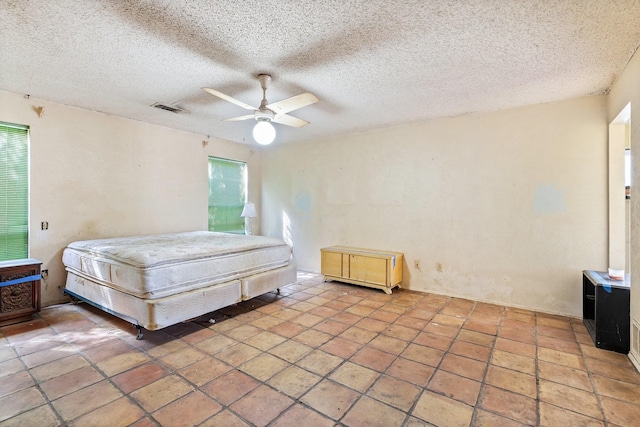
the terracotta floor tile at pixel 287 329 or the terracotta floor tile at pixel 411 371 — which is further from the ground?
the terracotta floor tile at pixel 287 329

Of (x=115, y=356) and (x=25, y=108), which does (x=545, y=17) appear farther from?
(x=25, y=108)

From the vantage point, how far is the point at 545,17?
6.48 feet

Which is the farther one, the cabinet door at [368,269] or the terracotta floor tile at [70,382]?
the cabinet door at [368,269]

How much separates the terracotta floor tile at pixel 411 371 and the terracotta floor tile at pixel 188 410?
129 cm

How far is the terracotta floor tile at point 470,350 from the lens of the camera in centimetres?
248

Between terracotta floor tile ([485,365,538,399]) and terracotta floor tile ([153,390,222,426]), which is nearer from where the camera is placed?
terracotta floor tile ([153,390,222,426])

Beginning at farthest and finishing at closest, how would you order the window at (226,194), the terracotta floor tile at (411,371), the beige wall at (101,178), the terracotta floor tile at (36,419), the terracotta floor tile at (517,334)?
the window at (226,194) → the beige wall at (101,178) → the terracotta floor tile at (517,334) → the terracotta floor tile at (411,371) → the terracotta floor tile at (36,419)

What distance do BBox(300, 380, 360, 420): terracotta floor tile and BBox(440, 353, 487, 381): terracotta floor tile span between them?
2.79 ft

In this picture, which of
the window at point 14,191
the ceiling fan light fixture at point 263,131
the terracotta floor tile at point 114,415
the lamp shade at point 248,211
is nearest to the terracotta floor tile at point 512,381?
the terracotta floor tile at point 114,415

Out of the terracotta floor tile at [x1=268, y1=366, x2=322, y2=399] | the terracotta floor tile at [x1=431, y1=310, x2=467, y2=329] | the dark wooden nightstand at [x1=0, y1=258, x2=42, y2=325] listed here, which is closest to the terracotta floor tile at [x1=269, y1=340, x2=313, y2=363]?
the terracotta floor tile at [x1=268, y1=366, x2=322, y2=399]

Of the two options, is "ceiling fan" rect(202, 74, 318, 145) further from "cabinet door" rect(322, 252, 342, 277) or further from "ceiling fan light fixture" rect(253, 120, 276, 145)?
"cabinet door" rect(322, 252, 342, 277)

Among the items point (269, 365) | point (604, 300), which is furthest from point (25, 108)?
point (604, 300)

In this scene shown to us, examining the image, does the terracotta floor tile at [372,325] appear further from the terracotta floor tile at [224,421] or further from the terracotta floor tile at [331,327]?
the terracotta floor tile at [224,421]

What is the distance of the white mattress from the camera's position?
→ 2.66m
